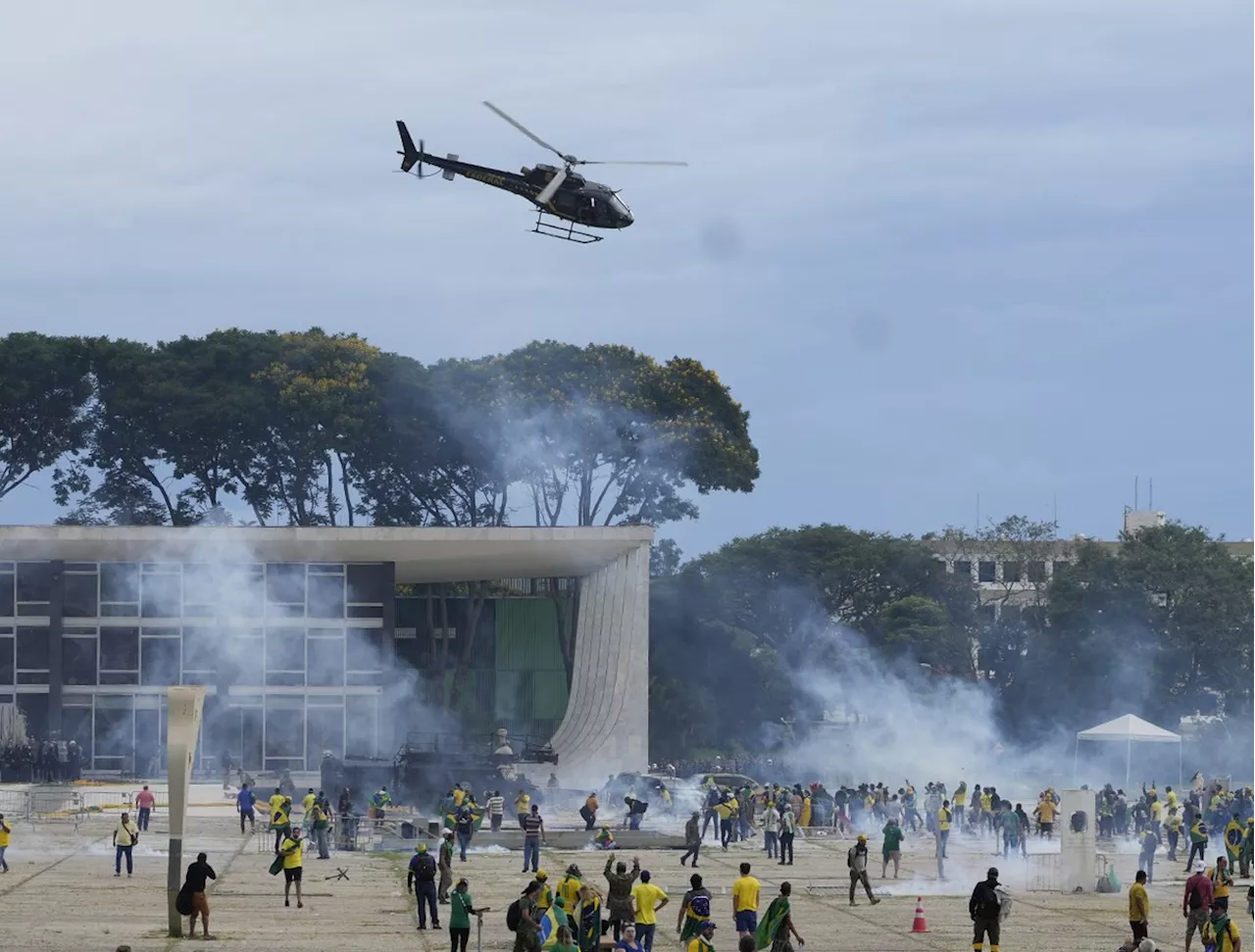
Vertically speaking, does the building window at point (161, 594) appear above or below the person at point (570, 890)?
above

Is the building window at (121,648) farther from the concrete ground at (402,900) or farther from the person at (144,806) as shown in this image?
the person at (144,806)

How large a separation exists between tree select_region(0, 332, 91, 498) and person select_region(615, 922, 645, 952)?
61.2m

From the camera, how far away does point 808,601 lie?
274 ft

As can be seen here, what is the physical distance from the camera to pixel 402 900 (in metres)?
28.9

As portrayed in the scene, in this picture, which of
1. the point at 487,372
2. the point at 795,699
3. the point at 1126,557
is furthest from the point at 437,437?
the point at 1126,557

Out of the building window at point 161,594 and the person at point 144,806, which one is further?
the building window at point 161,594

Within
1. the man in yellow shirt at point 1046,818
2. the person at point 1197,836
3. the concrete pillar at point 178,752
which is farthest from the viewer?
the man in yellow shirt at point 1046,818

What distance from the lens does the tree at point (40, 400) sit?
76.9m

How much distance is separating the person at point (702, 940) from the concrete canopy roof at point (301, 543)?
37743 millimetres

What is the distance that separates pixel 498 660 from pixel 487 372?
11931 millimetres

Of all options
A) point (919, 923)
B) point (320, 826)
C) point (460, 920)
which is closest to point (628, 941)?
point (460, 920)

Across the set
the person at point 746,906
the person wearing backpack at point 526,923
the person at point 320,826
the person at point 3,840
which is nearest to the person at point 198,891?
the person wearing backpack at point 526,923

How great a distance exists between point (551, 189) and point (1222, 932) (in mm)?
28894

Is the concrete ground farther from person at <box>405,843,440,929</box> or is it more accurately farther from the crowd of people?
the crowd of people
